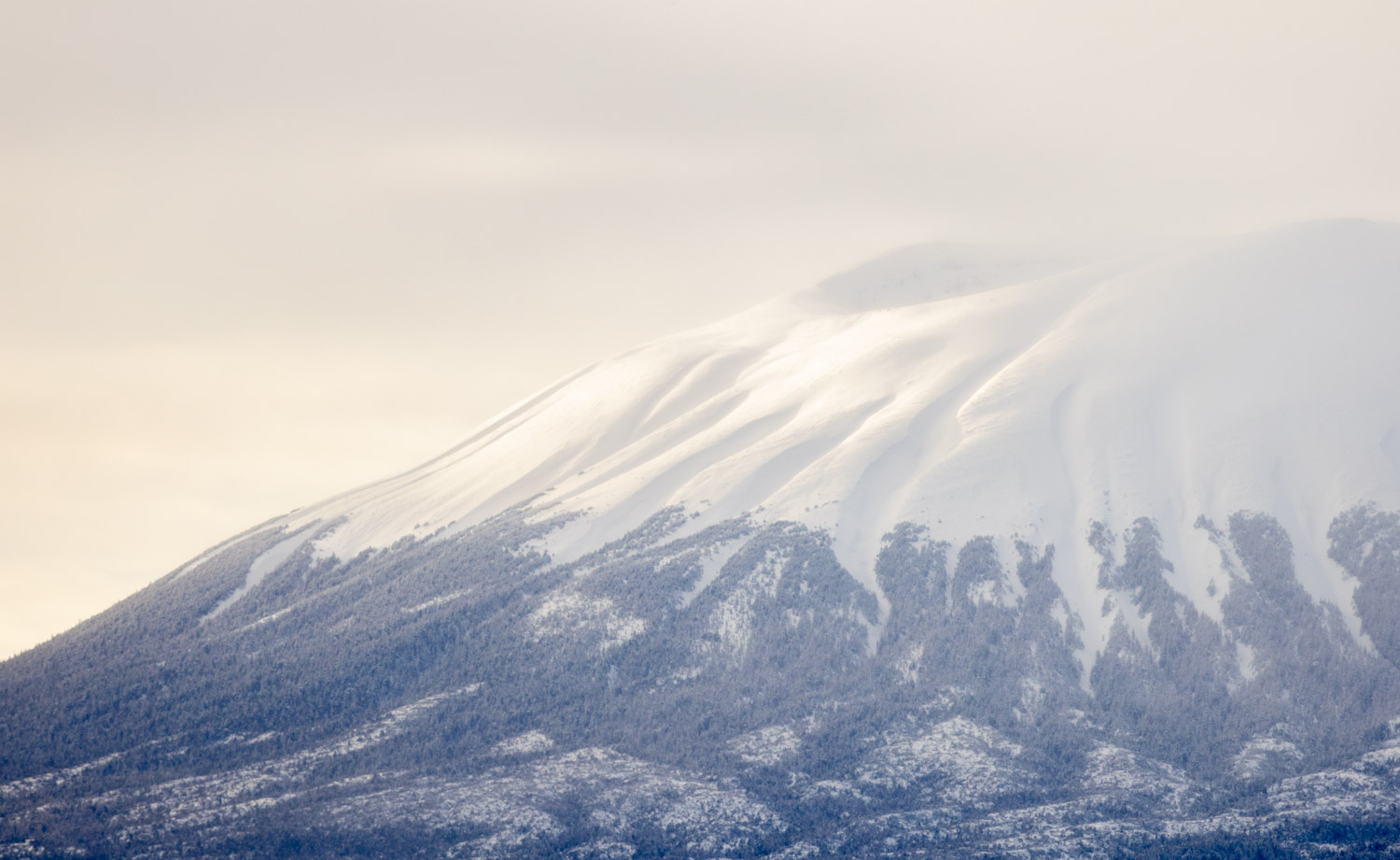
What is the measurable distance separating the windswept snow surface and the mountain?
0.56 meters

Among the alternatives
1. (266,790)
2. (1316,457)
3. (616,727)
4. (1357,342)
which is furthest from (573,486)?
(1357,342)

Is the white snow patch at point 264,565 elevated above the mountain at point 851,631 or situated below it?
above

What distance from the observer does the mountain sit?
7944cm

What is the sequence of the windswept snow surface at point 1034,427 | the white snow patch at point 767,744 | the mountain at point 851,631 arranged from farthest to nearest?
1. the windswept snow surface at point 1034,427
2. the white snow patch at point 767,744
3. the mountain at point 851,631

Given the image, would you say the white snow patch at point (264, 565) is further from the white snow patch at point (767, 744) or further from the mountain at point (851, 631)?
the white snow patch at point (767, 744)

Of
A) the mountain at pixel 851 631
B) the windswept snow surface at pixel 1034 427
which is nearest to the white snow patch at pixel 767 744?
the mountain at pixel 851 631

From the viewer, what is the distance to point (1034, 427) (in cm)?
12950

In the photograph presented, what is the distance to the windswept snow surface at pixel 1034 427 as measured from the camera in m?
116

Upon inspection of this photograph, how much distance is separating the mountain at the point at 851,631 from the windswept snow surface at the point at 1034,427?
1.83ft

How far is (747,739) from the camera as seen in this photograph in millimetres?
92125

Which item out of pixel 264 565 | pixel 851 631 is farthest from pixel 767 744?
pixel 264 565

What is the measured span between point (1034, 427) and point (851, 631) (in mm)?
39242

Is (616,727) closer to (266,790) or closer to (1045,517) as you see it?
(266,790)

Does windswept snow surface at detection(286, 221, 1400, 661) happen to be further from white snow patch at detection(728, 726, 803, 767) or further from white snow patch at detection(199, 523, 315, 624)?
white snow patch at detection(728, 726, 803, 767)
